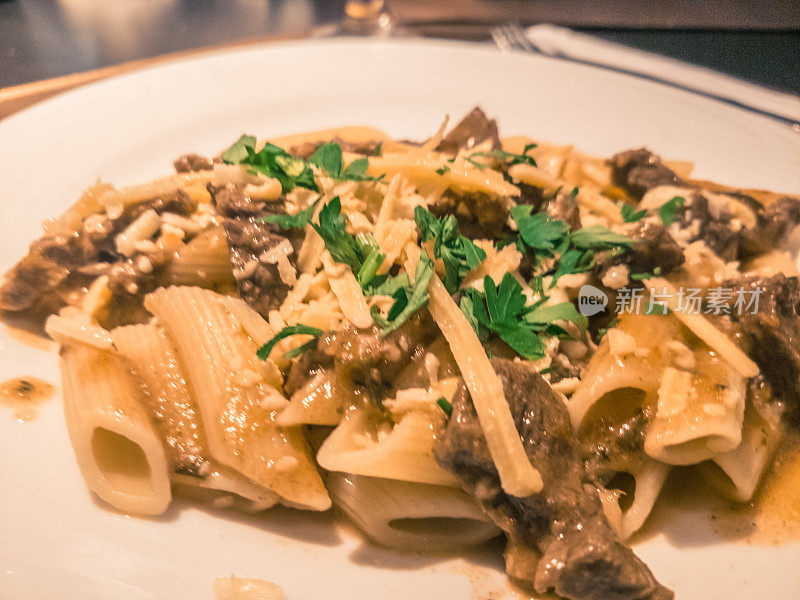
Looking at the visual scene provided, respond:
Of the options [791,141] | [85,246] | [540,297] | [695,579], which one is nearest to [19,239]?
[85,246]

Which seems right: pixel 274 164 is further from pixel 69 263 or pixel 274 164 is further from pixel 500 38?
pixel 500 38

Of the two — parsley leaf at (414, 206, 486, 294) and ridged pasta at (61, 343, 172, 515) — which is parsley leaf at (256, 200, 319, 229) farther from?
ridged pasta at (61, 343, 172, 515)

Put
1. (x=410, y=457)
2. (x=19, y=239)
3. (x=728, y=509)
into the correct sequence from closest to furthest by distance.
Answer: (x=410, y=457)
(x=728, y=509)
(x=19, y=239)

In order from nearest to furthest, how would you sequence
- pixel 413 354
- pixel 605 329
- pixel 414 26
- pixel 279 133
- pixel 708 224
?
1. pixel 413 354
2. pixel 605 329
3. pixel 708 224
4. pixel 279 133
5. pixel 414 26

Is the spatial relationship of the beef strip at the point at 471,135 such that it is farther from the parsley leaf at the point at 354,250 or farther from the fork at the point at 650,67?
the fork at the point at 650,67

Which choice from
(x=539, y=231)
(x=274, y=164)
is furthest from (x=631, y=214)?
(x=274, y=164)

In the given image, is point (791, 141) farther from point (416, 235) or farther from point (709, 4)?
point (709, 4)
